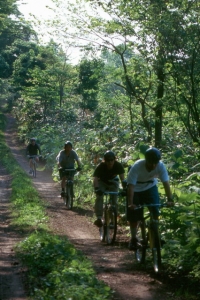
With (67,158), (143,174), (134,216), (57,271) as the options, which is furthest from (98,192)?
(67,158)

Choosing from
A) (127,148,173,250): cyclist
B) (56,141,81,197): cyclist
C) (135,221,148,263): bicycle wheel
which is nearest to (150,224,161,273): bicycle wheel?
(127,148,173,250): cyclist

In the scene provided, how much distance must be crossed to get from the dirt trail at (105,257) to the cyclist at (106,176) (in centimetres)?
83

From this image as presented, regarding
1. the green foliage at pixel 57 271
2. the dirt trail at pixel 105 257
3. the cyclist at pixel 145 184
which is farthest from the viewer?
the cyclist at pixel 145 184

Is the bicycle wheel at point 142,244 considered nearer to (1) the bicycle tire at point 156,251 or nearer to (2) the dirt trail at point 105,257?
(2) the dirt trail at point 105,257

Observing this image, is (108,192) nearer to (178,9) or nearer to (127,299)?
(127,299)

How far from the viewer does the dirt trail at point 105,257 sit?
281 inches

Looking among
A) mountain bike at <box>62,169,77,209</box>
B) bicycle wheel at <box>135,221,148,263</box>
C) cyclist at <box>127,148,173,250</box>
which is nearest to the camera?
cyclist at <box>127,148,173,250</box>

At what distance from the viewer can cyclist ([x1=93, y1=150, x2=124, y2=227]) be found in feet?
33.6

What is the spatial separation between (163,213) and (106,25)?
810 cm

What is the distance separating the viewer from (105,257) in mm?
9305

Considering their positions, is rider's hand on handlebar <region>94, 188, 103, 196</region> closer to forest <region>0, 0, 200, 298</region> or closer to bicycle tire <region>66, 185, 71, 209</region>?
forest <region>0, 0, 200, 298</region>

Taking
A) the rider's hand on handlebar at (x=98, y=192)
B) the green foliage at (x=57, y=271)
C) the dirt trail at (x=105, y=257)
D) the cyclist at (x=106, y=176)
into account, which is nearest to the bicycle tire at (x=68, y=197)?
the dirt trail at (x=105, y=257)

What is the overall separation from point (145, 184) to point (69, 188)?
7.45 m

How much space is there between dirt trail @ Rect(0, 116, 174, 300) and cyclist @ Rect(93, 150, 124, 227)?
2.74 feet
